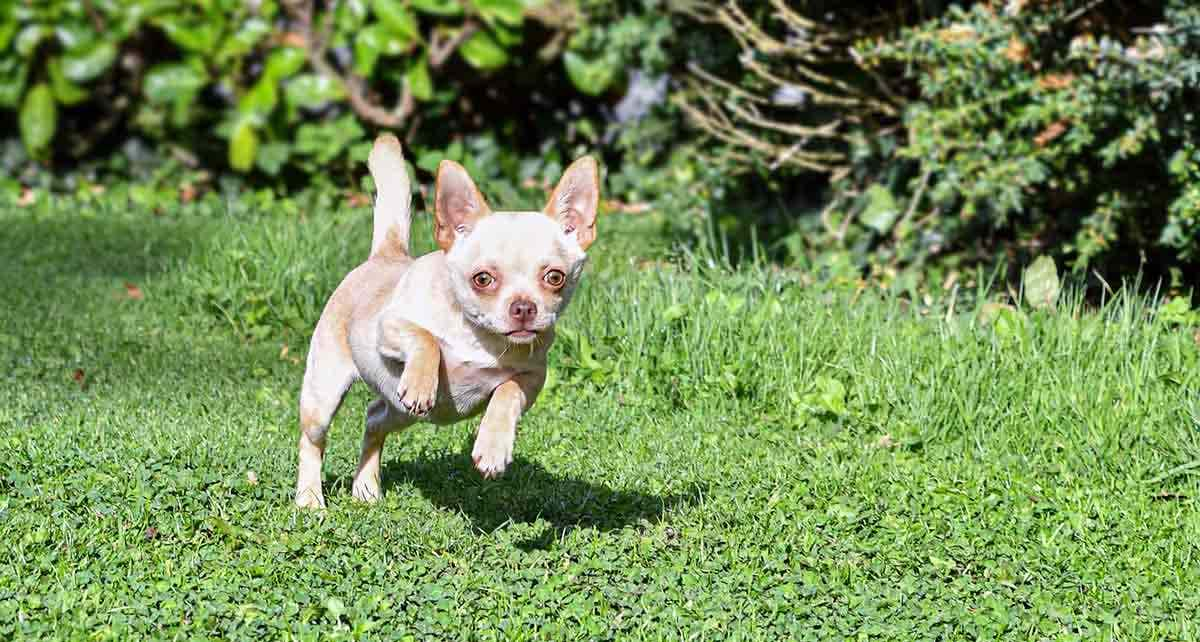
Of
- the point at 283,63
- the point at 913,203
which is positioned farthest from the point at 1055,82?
the point at 283,63

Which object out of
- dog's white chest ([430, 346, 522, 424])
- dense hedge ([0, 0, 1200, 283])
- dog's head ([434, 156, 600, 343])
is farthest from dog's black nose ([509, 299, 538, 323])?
dense hedge ([0, 0, 1200, 283])

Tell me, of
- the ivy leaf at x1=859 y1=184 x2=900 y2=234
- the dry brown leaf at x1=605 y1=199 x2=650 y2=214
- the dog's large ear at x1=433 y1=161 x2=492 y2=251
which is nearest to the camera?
the dog's large ear at x1=433 y1=161 x2=492 y2=251

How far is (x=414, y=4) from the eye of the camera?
8.88 m

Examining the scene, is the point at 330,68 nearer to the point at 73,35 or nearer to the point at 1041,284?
the point at 73,35

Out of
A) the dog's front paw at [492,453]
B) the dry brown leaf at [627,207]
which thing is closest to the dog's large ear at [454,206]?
the dog's front paw at [492,453]

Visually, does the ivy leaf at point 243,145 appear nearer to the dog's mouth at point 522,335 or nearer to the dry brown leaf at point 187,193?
the dry brown leaf at point 187,193

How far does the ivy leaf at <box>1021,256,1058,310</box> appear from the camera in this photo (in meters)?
6.20

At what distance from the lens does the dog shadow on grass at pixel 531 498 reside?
467cm

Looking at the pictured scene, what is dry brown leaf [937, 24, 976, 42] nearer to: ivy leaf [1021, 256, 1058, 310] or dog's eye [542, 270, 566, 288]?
ivy leaf [1021, 256, 1058, 310]

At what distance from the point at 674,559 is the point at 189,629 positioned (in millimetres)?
1356

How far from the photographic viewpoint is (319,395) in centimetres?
454

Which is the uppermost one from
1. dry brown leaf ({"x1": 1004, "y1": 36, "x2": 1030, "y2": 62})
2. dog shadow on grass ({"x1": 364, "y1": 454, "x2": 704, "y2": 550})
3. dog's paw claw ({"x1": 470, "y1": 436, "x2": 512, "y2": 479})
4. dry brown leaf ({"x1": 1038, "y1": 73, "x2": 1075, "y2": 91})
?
dry brown leaf ({"x1": 1004, "y1": 36, "x2": 1030, "y2": 62})


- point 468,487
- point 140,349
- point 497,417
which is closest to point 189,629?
point 497,417

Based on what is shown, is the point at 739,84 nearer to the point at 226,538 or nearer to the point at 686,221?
the point at 686,221
